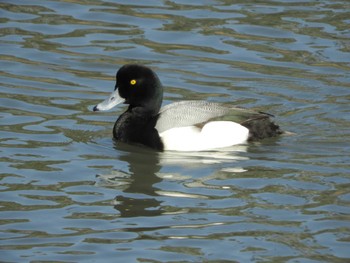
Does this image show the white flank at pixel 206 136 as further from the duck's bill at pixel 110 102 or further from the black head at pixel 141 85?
the duck's bill at pixel 110 102

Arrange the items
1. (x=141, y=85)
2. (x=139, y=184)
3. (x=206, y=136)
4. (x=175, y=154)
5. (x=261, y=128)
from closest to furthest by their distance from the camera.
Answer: (x=139, y=184) → (x=175, y=154) → (x=206, y=136) → (x=261, y=128) → (x=141, y=85)

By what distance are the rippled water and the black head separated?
49 centimetres

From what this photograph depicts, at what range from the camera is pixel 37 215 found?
887 centimetres

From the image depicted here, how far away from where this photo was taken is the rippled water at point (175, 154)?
8.34 m

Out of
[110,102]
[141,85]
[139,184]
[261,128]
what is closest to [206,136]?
[261,128]

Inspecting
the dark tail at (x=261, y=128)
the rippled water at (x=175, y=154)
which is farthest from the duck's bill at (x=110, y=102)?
the dark tail at (x=261, y=128)

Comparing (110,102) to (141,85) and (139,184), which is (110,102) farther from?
(139,184)

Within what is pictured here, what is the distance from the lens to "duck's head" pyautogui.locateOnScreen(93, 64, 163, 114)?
1156 cm

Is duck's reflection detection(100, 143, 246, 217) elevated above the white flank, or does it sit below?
below

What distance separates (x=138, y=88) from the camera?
11.6 metres

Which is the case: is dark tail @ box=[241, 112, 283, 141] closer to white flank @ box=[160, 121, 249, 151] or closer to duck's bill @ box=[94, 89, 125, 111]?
white flank @ box=[160, 121, 249, 151]

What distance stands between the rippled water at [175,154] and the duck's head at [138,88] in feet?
1.27

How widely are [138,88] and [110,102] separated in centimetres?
32

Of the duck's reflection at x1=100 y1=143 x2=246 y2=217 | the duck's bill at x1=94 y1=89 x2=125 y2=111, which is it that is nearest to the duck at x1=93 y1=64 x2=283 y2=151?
the duck's bill at x1=94 y1=89 x2=125 y2=111
